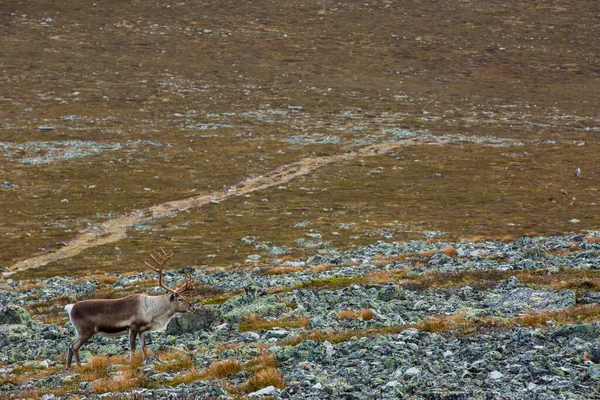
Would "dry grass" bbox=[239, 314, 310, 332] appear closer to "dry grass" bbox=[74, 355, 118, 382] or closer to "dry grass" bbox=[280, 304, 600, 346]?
"dry grass" bbox=[280, 304, 600, 346]

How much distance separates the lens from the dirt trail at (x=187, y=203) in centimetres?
4560

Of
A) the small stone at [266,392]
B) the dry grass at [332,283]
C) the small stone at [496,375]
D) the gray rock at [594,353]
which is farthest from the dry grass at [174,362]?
the dry grass at [332,283]

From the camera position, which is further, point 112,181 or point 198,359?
point 112,181

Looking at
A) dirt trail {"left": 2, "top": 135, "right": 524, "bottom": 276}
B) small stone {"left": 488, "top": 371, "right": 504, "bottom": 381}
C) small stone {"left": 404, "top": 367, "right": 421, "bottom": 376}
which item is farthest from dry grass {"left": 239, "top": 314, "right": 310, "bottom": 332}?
dirt trail {"left": 2, "top": 135, "right": 524, "bottom": 276}

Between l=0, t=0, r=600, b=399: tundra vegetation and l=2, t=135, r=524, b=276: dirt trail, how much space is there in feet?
1.01

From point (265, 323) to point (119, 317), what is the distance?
12.9 feet

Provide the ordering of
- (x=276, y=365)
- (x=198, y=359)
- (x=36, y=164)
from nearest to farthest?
1. (x=276, y=365)
2. (x=198, y=359)
3. (x=36, y=164)

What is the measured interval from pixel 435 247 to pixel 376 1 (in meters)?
101

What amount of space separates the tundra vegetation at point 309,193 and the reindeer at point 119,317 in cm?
89

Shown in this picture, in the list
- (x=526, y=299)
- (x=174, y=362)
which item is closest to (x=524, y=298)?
(x=526, y=299)

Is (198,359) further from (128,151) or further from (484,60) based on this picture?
(484,60)

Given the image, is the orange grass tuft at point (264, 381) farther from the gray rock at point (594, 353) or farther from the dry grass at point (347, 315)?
the dry grass at point (347, 315)

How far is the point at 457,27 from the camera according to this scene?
417 feet

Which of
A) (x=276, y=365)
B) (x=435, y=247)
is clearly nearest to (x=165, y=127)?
(x=435, y=247)
